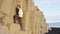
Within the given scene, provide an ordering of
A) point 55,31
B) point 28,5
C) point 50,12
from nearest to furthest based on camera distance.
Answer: point 28,5 → point 50,12 → point 55,31

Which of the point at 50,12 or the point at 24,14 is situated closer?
the point at 24,14

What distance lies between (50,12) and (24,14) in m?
3.11

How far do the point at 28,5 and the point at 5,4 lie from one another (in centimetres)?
158

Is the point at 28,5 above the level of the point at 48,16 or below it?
above

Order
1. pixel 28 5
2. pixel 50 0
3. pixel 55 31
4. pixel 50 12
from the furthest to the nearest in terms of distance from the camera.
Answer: pixel 55 31 < pixel 50 12 < pixel 50 0 < pixel 28 5

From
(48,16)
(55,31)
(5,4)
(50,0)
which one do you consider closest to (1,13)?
(5,4)

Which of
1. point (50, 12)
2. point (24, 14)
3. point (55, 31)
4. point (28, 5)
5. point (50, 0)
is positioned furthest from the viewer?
point (55, 31)

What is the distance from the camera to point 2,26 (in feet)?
7.31

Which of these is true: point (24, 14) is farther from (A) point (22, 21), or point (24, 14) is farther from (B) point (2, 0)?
(B) point (2, 0)

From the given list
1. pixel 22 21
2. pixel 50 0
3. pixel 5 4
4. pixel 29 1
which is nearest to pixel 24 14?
pixel 22 21

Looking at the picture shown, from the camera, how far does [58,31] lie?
8172 millimetres

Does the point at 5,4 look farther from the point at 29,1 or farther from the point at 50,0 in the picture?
the point at 50,0

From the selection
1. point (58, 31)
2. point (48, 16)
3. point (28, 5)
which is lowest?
point (58, 31)

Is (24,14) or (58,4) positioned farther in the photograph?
(58,4)
